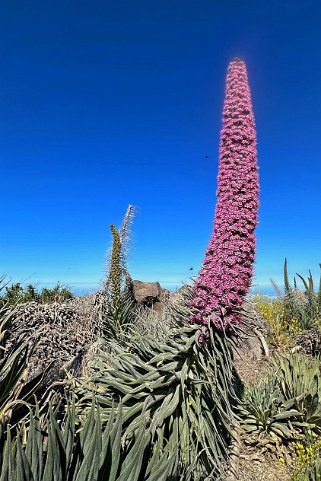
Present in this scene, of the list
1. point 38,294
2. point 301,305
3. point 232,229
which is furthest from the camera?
point 301,305

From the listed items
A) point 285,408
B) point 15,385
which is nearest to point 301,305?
point 285,408

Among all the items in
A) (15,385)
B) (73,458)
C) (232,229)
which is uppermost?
(232,229)

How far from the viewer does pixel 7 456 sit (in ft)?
6.41

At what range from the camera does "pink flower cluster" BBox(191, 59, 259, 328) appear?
3.63 metres

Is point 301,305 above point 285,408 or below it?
above

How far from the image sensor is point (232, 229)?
143 inches

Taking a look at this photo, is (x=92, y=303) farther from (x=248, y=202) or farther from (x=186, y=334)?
(x=248, y=202)

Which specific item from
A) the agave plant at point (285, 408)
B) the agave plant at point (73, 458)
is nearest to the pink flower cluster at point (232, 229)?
the agave plant at point (73, 458)

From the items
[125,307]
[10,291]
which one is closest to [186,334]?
[125,307]

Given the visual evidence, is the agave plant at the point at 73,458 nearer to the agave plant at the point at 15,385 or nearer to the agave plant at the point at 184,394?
the agave plant at the point at 15,385

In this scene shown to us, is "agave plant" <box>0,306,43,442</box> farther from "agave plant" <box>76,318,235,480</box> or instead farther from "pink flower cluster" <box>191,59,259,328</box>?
"pink flower cluster" <box>191,59,259,328</box>

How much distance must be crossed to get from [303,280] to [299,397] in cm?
659

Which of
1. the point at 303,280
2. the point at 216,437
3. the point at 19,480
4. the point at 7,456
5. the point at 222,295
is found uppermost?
the point at 303,280

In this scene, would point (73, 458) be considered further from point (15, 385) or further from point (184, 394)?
point (184, 394)
